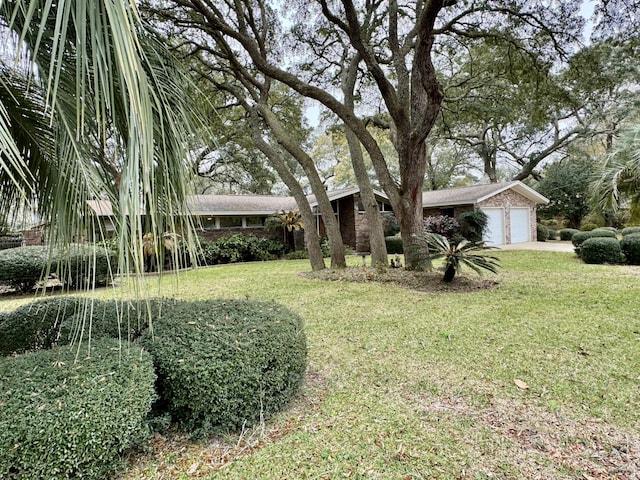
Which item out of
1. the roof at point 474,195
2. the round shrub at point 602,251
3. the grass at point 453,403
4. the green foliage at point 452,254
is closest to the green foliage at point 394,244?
the roof at point 474,195

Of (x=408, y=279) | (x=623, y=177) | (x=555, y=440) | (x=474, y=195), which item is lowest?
(x=555, y=440)

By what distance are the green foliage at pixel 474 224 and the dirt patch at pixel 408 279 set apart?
9.77 m

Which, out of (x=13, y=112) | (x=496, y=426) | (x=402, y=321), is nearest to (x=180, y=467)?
(x=496, y=426)

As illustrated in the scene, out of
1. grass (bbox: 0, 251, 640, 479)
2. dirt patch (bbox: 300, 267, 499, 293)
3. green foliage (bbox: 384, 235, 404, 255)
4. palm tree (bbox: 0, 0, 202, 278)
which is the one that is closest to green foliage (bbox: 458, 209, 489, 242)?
green foliage (bbox: 384, 235, 404, 255)

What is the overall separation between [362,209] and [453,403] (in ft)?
49.3

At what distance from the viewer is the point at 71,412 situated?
187cm

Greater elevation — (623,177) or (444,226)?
(623,177)

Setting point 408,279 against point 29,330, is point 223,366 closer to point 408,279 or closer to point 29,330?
point 29,330

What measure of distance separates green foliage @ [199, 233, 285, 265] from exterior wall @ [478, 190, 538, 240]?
11.1 metres

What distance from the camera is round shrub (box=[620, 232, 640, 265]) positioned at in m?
10.1

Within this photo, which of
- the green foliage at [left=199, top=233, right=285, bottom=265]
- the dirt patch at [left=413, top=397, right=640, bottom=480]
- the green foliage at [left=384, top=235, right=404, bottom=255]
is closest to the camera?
the dirt patch at [left=413, top=397, right=640, bottom=480]

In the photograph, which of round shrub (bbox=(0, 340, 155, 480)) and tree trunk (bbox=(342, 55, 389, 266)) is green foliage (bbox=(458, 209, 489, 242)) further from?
round shrub (bbox=(0, 340, 155, 480))

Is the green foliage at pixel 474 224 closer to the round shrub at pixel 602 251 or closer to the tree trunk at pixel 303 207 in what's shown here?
the round shrub at pixel 602 251

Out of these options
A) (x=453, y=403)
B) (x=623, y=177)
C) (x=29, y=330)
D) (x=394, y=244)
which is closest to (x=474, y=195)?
(x=394, y=244)
